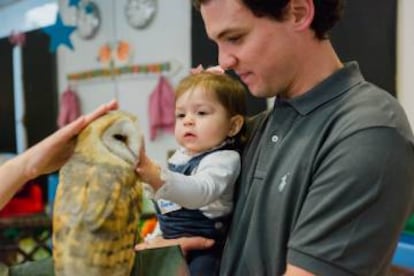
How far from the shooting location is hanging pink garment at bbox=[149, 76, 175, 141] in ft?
→ 12.3

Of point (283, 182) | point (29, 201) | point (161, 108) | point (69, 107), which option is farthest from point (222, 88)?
point (69, 107)

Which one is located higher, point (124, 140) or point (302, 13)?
point (302, 13)

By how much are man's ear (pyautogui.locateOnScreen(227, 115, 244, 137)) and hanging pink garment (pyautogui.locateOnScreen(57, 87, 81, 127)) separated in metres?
3.31

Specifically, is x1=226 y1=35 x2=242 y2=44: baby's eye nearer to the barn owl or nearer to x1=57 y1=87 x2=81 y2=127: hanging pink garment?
the barn owl

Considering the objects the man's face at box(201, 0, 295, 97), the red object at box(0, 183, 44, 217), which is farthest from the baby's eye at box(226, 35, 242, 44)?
the red object at box(0, 183, 44, 217)

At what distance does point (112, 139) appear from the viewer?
0.95 meters

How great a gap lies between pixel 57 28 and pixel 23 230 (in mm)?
1276

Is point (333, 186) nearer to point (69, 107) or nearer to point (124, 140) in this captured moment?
point (124, 140)

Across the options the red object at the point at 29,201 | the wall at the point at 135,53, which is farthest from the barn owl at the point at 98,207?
the red object at the point at 29,201

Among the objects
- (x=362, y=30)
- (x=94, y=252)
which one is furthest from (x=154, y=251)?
(x=362, y=30)

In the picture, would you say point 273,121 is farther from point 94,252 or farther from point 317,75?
point 94,252

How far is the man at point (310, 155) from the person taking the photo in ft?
3.04

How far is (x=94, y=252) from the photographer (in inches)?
34.7

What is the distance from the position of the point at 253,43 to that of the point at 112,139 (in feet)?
1.03
